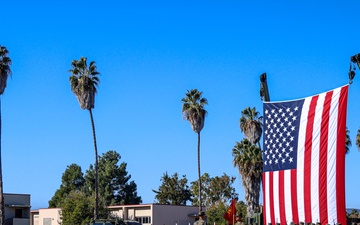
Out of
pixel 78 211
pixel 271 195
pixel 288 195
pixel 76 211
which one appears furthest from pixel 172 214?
pixel 288 195

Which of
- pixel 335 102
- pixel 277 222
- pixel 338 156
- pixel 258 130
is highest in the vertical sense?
pixel 258 130

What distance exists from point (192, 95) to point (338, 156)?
168 feet

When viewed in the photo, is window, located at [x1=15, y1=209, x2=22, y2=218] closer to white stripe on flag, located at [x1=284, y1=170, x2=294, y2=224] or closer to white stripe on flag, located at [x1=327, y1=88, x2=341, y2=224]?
white stripe on flag, located at [x1=284, y1=170, x2=294, y2=224]

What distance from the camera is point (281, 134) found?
20.1 metres

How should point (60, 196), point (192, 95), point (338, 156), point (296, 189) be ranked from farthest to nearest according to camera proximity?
1. point (60, 196)
2. point (192, 95)
3. point (296, 189)
4. point (338, 156)

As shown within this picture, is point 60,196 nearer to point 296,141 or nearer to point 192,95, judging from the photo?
point 192,95

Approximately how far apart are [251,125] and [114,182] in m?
42.3

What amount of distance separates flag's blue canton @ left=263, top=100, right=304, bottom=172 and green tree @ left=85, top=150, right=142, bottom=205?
79253 millimetres

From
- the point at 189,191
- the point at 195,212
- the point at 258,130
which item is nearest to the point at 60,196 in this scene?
the point at 189,191

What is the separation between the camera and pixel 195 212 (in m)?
71.6

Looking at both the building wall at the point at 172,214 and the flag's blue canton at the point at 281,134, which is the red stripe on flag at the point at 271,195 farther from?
the building wall at the point at 172,214

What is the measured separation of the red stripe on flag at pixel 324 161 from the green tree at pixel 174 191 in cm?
7887

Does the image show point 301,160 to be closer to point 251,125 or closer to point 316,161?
point 316,161

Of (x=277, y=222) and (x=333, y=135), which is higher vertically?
(x=333, y=135)
